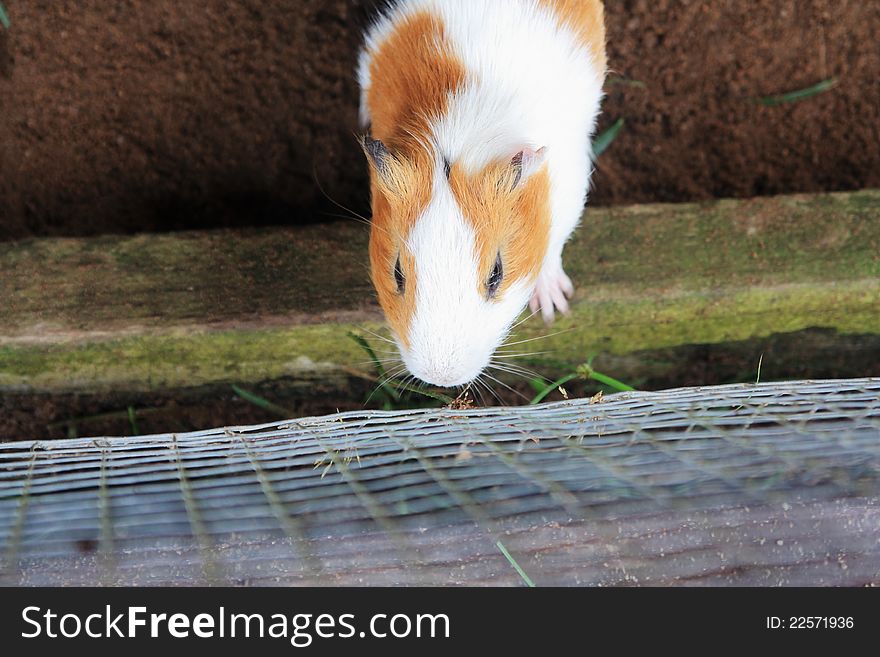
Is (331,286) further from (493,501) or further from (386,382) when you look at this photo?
(493,501)

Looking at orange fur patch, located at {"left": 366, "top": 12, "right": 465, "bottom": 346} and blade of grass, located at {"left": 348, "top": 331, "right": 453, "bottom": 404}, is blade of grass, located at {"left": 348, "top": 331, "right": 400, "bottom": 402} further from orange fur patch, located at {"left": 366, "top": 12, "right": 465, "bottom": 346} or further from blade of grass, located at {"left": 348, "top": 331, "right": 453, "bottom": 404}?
orange fur patch, located at {"left": 366, "top": 12, "right": 465, "bottom": 346}

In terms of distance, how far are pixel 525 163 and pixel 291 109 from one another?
1207 millimetres

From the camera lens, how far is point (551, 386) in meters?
2.18

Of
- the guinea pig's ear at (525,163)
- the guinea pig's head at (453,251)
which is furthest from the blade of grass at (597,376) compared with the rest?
the guinea pig's ear at (525,163)

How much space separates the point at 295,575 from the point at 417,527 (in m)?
0.26

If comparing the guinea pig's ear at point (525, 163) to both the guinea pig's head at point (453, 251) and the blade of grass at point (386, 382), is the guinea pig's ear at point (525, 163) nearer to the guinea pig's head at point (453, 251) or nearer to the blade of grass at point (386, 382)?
the guinea pig's head at point (453, 251)

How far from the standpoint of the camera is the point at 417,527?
1.36 meters

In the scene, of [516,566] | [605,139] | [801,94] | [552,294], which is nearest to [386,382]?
[552,294]

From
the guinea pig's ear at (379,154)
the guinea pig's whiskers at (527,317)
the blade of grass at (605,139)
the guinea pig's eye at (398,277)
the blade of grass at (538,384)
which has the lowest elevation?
the guinea pig's eye at (398,277)

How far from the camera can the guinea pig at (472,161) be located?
1.54 metres

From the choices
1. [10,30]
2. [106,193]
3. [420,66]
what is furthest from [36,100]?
[420,66]

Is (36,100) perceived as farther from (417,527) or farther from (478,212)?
(417,527)

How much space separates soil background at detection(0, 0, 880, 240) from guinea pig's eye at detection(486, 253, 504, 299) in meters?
0.96

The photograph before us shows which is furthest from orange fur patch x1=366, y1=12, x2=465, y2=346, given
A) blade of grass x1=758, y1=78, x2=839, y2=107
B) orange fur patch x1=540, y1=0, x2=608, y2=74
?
blade of grass x1=758, y1=78, x2=839, y2=107
